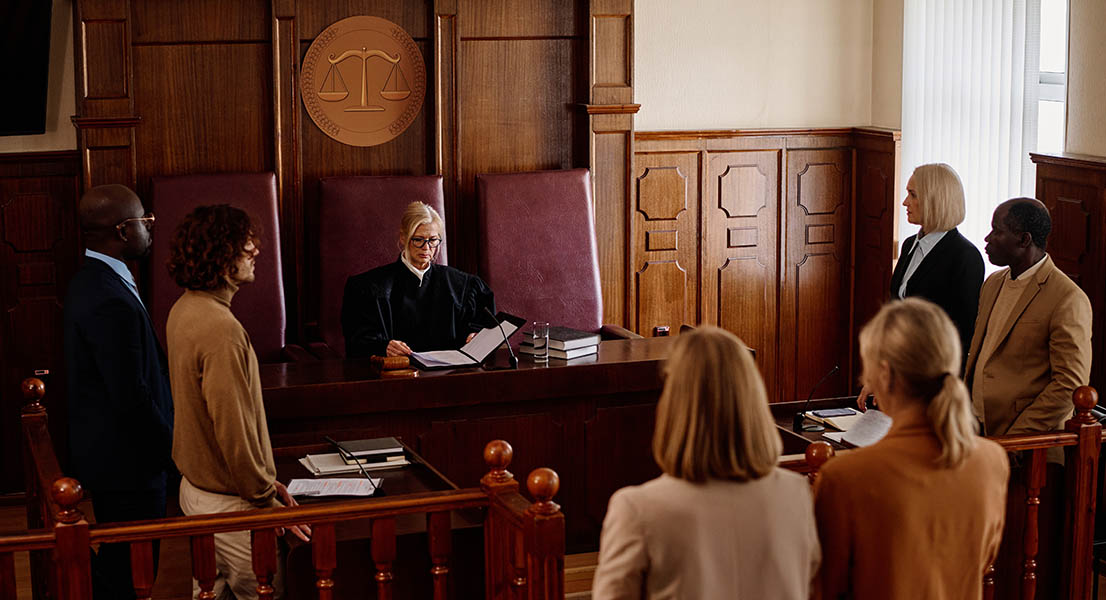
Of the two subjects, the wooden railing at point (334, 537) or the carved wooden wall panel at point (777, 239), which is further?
the carved wooden wall panel at point (777, 239)

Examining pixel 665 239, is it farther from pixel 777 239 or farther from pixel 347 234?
pixel 347 234

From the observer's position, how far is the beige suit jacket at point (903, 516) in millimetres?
2240

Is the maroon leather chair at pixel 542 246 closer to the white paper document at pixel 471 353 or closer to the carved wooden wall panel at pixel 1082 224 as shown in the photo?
the white paper document at pixel 471 353

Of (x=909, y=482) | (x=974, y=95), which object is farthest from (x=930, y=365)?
(x=974, y=95)

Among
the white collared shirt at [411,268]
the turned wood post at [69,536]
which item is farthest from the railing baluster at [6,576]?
Result: the white collared shirt at [411,268]

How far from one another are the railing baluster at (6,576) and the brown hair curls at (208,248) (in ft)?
A: 2.49

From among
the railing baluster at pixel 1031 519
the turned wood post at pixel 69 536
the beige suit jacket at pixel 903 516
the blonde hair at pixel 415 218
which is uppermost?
the blonde hair at pixel 415 218

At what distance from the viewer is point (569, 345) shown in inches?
196

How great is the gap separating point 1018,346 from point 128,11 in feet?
13.0

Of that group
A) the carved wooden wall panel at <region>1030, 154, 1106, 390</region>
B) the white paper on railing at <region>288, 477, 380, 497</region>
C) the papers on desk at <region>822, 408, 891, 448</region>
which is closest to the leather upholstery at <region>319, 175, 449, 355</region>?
the white paper on railing at <region>288, 477, 380, 497</region>

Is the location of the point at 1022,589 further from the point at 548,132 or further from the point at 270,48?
the point at 270,48

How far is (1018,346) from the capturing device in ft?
13.5

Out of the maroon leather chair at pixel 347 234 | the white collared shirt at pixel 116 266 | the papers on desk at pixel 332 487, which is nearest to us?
the papers on desk at pixel 332 487

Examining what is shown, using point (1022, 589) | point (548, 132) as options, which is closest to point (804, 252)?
point (548, 132)
